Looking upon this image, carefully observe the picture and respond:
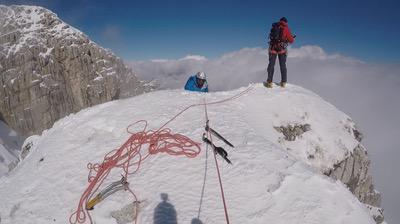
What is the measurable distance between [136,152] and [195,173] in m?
2.50

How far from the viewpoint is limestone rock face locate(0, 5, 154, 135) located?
109 m

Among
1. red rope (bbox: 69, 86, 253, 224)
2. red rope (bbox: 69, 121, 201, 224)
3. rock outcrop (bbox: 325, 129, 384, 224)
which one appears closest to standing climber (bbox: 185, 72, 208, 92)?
red rope (bbox: 69, 86, 253, 224)

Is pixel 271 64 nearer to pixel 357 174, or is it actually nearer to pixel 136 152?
pixel 357 174

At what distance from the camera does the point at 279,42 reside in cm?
1583

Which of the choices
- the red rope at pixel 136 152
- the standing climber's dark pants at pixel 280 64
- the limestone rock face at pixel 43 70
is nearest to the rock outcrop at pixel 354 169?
the standing climber's dark pants at pixel 280 64

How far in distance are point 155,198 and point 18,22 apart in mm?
138984

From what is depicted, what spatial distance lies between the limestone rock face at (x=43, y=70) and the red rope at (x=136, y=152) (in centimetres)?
10664

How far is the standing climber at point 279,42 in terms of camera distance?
50.9 ft

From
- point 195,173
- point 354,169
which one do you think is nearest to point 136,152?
point 195,173

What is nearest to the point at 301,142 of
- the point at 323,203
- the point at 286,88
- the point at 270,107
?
the point at 270,107

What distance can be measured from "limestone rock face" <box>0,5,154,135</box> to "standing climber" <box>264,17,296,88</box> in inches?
4148

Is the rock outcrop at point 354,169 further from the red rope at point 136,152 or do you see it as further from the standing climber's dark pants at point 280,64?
the red rope at point 136,152

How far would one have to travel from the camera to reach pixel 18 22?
399 ft

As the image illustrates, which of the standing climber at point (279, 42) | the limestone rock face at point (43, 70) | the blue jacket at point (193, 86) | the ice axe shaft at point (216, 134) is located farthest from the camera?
the limestone rock face at point (43, 70)
